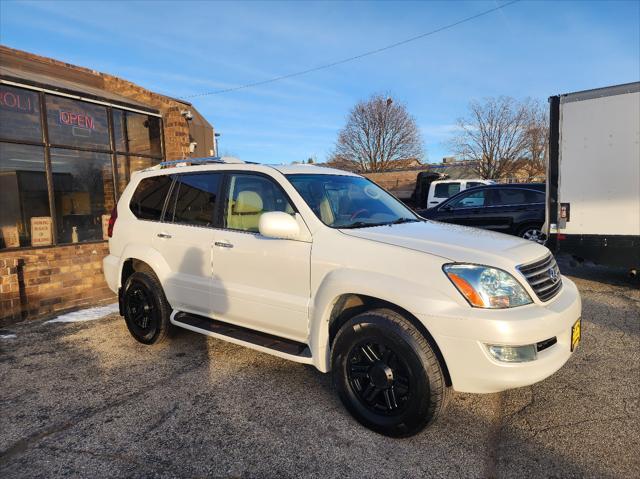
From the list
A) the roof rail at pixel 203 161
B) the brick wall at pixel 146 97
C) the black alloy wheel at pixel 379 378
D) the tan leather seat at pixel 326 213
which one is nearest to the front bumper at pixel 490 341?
the black alloy wheel at pixel 379 378

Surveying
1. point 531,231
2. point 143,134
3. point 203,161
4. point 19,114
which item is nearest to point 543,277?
point 203,161

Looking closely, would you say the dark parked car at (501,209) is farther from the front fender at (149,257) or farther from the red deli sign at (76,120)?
the red deli sign at (76,120)

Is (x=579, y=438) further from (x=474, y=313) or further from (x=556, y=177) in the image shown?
(x=556, y=177)

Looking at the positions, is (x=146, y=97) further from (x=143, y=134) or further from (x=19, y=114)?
(x=19, y=114)

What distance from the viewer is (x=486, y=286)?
96.6 inches

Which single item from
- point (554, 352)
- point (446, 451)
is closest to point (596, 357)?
point (554, 352)

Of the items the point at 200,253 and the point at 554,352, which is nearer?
the point at 554,352

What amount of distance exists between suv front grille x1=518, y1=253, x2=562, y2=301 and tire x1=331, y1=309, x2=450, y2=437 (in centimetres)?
77

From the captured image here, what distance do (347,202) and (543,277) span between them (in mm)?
1548

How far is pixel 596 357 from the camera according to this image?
392 centimetres

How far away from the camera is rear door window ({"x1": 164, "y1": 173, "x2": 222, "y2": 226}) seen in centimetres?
377

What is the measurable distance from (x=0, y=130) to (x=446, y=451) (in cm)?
700

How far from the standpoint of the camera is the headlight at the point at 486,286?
95.4 inches

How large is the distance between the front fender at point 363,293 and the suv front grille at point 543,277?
58 centimetres
